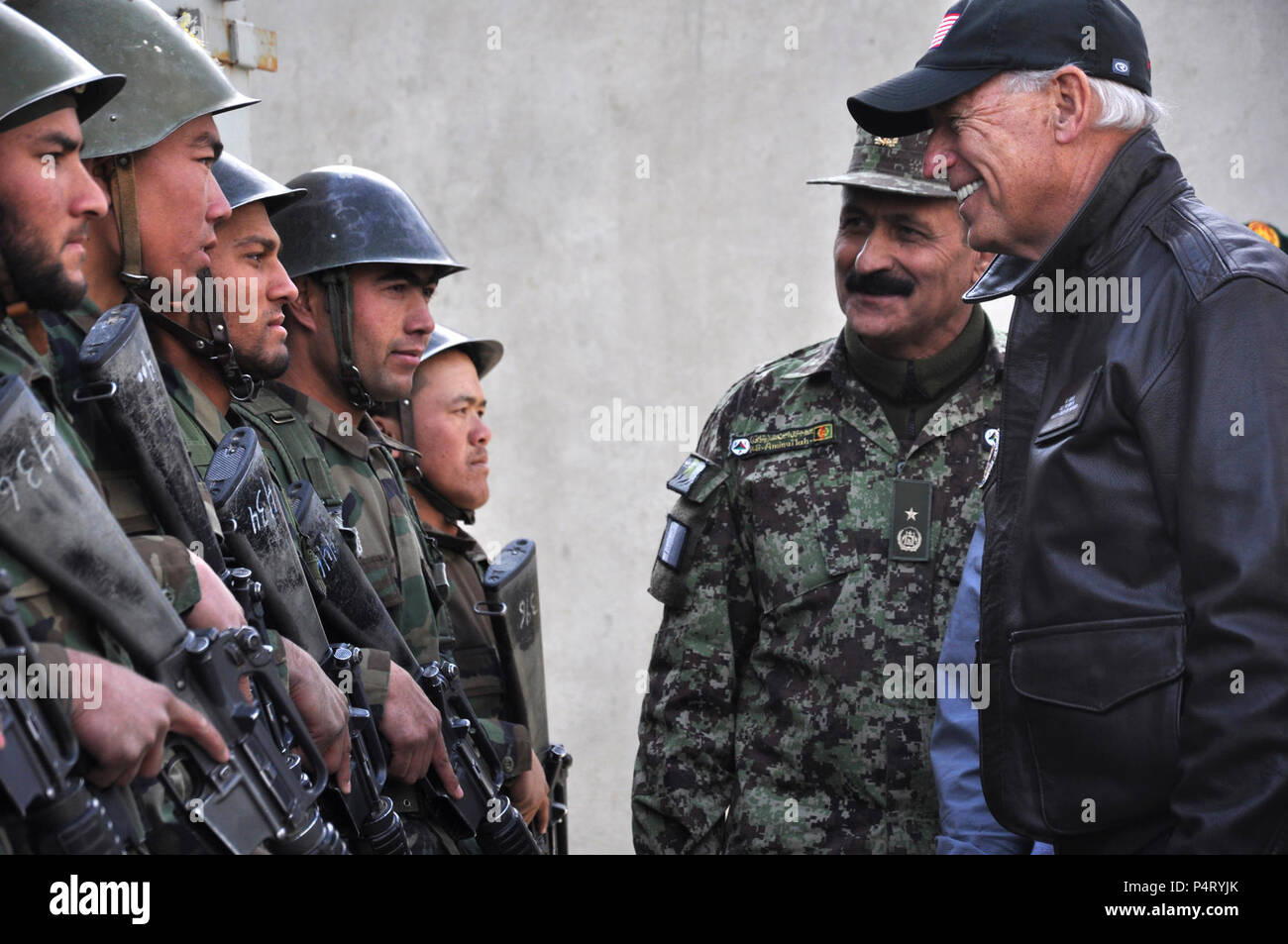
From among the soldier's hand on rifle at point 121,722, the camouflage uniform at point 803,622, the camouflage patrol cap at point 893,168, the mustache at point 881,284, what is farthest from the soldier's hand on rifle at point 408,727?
the camouflage patrol cap at point 893,168

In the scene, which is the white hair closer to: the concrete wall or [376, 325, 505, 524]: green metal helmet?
[376, 325, 505, 524]: green metal helmet

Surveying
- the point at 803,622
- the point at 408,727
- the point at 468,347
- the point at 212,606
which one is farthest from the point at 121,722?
the point at 468,347

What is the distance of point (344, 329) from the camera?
333 cm

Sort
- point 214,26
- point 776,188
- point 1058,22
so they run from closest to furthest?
point 1058,22
point 214,26
point 776,188

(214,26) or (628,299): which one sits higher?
(214,26)

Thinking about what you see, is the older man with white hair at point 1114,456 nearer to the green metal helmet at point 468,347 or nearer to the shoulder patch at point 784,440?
the shoulder patch at point 784,440

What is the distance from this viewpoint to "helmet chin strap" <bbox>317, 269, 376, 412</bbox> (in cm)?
327

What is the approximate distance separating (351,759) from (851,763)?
104cm

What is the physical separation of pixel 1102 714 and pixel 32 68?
5.36 feet

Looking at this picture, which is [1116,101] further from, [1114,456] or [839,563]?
[839,563]

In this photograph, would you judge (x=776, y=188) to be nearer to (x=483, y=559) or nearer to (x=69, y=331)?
(x=483, y=559)

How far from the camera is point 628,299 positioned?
20.2 ft
